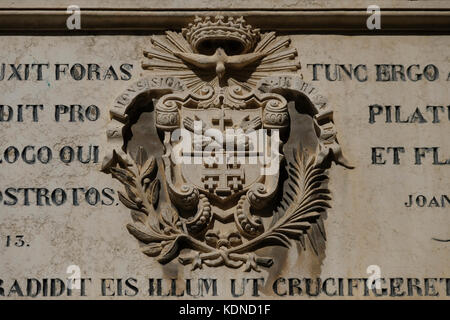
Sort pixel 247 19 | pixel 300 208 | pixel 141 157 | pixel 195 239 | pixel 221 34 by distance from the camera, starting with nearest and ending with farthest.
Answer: pixel 195 239 < pixel 300 208 < pixel 141 157 < pixel 221 34 < pixel 247 19

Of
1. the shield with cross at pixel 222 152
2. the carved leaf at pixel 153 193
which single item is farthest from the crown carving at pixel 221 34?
the carved leaf at pixel 153 193

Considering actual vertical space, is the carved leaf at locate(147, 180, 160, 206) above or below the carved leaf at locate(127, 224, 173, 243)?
above

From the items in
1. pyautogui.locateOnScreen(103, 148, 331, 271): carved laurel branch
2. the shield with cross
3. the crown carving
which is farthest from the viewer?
the crown carving

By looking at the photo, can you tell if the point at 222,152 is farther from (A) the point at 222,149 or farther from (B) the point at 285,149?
(B) the point at 285,149

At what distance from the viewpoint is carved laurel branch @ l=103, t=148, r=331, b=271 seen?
1082cm

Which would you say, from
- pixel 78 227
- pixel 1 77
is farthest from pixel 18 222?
pixel 1 77

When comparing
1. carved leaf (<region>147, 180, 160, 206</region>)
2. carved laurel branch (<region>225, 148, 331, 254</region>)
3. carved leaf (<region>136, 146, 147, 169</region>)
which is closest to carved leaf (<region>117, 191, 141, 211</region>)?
carved leaf (<region>147, 180, 160, 206</region>)

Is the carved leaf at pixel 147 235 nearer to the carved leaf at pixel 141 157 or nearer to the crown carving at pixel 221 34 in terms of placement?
the carved leaf at pixel 141 157

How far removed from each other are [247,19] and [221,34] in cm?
27

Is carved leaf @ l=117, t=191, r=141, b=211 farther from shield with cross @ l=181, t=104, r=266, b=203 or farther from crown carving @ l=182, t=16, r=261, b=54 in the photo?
crown carving @ l=182, t=16, r=261, b=54

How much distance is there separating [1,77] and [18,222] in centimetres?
114

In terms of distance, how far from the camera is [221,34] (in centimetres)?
1131

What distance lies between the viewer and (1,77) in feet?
37.4

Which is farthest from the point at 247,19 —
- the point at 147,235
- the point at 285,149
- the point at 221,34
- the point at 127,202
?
the point at 147,235
